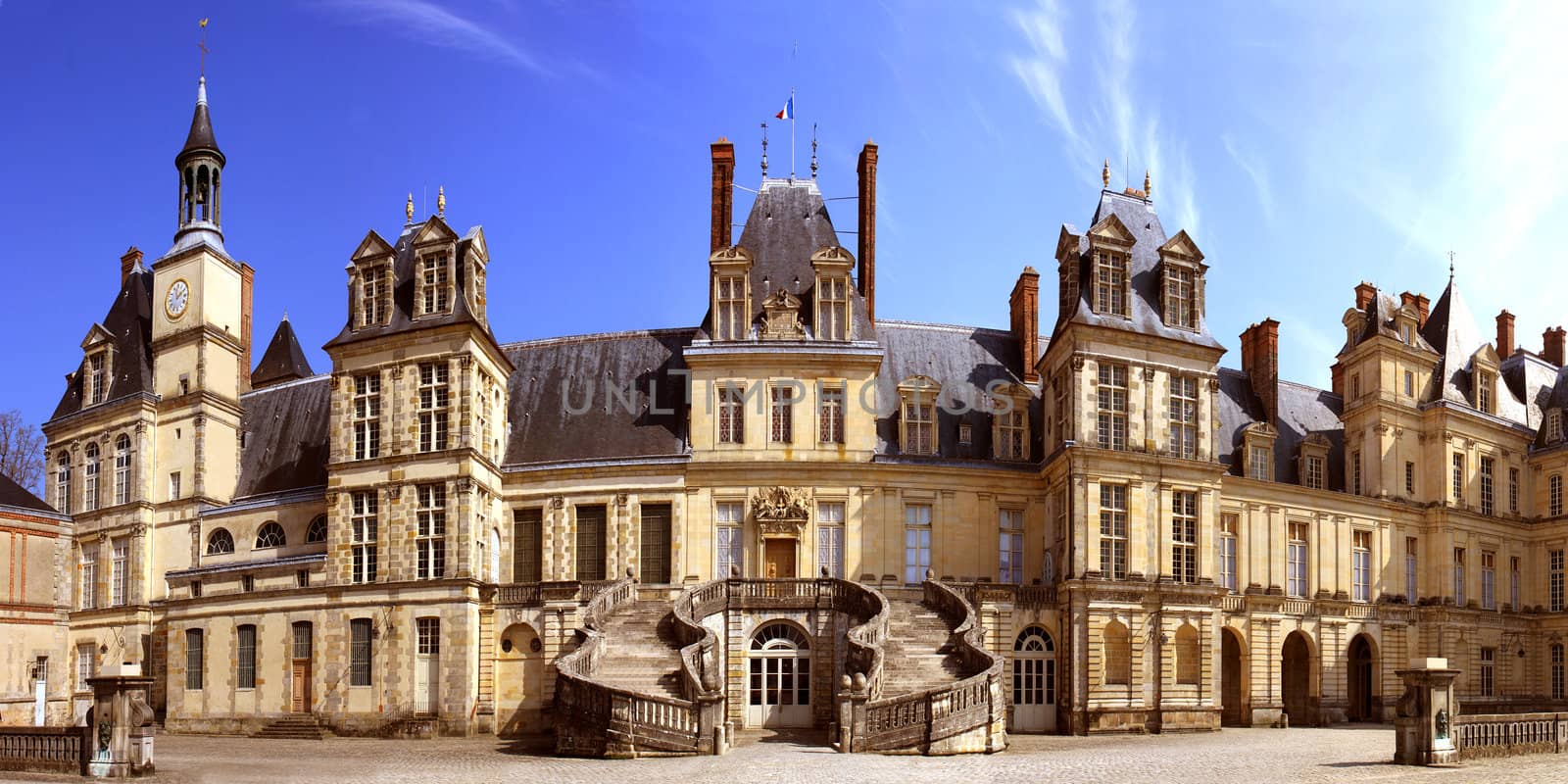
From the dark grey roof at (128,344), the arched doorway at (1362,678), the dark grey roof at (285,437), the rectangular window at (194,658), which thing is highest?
the dark grey roof at (128,344)

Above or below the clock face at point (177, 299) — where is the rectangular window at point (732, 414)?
below

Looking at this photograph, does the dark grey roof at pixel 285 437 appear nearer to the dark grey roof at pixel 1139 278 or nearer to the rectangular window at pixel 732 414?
the rectangular window at pixel 732 414

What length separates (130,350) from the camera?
156 ft

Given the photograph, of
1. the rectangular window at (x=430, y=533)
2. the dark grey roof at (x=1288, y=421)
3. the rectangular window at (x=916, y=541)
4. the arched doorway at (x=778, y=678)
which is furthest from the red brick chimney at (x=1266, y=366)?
the rectangular window at (x=430, y=533)

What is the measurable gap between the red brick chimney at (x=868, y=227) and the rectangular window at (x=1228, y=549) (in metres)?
11.6

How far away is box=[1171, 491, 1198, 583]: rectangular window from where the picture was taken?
1609 inches

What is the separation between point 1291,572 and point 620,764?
987 inches

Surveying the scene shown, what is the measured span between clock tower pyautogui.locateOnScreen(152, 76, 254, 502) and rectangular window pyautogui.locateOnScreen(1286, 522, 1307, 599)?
30.4m

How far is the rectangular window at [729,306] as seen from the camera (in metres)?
42.4

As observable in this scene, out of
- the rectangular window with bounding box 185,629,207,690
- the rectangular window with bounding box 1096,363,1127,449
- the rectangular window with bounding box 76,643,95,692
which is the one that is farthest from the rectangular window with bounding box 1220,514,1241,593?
the rectangular window with bounding box 76,643,95,692

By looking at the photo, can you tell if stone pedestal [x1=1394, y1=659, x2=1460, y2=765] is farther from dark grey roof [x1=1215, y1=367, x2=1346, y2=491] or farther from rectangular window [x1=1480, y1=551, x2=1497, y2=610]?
rectangular window [x1=1480, y1=551, x2=1497, y2=610]

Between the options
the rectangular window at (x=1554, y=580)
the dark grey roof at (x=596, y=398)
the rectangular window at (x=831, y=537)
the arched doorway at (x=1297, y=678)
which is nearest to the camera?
the rectangular window at (x=831, y=537)

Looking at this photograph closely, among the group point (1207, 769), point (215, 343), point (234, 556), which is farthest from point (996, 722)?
point (215, 343)

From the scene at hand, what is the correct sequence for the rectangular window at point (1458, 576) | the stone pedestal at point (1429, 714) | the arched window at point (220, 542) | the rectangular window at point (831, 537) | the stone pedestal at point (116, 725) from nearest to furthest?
the stone pedestal at point (116, 725), the stone pedestal at point (1429, 714), the rectangular window at point (831, 537), the arched window at point (220, 542), the rectangular window at point (1458, 576)
